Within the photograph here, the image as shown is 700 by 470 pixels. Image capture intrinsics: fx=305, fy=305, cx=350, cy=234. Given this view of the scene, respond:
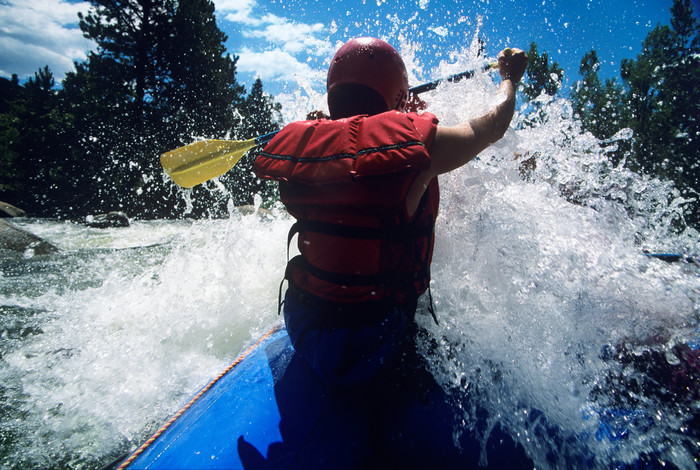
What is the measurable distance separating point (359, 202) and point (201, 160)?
1.84 meters

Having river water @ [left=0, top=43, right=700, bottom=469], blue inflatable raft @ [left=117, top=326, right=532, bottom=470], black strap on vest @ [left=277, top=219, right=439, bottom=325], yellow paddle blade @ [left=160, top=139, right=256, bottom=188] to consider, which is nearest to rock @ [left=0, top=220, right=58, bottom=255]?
river water @ [left=0, top=43, right=700, bottom=469]

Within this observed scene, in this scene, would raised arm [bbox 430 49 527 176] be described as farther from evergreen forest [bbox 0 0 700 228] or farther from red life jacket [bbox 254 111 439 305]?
evergreen forest [bbox 0 0 700 228]

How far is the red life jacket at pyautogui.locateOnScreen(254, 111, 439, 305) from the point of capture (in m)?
1.13

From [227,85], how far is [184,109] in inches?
124

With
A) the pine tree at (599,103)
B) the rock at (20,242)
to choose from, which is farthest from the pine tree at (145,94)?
the pine tree at (599,103)

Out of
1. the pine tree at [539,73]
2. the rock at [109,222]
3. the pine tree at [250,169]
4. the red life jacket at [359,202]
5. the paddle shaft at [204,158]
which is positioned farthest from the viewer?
the pine tree at [539,73]

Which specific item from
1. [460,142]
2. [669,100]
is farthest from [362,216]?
[669,100]

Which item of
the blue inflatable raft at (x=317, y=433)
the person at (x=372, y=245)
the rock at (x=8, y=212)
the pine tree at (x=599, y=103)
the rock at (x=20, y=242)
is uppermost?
the pine tree at (x=599, y=103)

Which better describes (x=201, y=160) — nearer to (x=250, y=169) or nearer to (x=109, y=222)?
(x=109, y=222)

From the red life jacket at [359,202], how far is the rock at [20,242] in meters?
8.11

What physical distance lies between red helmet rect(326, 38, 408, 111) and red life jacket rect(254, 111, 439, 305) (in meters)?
0.30

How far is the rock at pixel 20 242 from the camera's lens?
6.32 metres

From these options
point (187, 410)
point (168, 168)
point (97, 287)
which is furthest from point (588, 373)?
point (97, 287)

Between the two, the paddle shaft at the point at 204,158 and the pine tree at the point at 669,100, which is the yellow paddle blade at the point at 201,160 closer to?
the paddle shaft at the point at 204,158
